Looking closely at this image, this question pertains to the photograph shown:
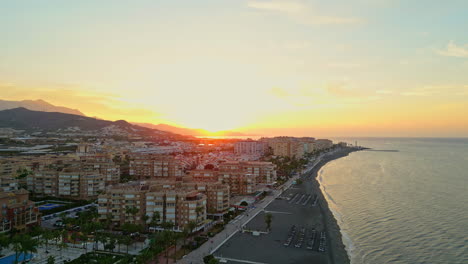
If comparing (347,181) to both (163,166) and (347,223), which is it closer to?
(347,223)

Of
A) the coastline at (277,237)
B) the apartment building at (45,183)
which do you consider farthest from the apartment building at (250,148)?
the apartment building at (45,183)

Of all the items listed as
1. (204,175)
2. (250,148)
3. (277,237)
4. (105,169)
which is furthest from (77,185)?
(250,148)

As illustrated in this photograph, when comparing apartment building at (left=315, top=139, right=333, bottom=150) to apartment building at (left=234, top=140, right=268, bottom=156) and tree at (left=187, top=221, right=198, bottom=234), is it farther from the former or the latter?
tree at (left=187, top=221, right=198, bottom=234)

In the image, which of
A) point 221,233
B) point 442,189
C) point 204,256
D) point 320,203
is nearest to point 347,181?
point 442,189

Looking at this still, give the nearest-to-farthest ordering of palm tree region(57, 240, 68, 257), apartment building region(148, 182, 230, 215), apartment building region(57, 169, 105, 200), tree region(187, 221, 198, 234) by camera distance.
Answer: palm tree region(57, 240, 68, 257) < tree region(187, 221, 198, 234) < apartment building region(148, 182, 230, 215) < apartment building region(57, 169, 105, 200)

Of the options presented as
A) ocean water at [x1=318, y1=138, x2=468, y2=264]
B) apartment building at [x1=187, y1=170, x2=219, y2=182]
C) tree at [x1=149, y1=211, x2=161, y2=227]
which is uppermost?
apartment building at [x1=187, y1=170, x2=219, y2=182]

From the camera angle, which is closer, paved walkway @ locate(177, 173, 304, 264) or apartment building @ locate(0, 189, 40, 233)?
paved walkway @ locate(177, 173, 304, 264)

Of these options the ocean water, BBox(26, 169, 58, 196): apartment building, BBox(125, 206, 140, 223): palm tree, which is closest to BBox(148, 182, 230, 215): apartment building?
BBox(125, 206, 140, 223): palm tree

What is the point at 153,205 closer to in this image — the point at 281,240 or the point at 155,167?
the point at 281,240
